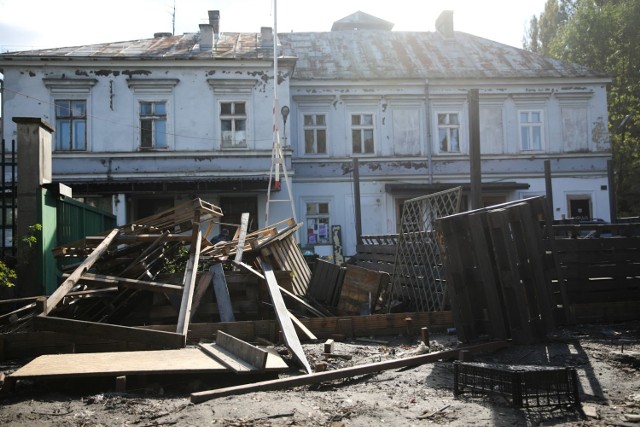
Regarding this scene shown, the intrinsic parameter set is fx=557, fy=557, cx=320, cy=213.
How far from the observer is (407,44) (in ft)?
84.4

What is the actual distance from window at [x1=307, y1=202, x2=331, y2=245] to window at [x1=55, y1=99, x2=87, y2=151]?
27.8ft

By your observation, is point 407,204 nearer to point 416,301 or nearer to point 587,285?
point 416,301

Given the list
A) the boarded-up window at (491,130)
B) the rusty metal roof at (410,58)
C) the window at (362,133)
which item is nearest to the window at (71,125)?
the rusty metal roof at (410,58)

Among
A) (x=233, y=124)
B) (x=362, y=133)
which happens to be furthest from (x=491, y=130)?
(x=233, y=124)

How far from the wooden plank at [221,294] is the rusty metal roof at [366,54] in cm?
1330

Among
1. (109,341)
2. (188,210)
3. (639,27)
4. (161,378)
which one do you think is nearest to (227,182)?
(188,210)

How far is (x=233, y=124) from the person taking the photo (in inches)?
794

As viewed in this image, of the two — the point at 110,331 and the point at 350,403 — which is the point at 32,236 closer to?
the point at 110,331

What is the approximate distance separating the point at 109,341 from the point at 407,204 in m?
5.34

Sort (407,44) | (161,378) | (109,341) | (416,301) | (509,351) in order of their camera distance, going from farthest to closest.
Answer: (407,44) < (416,301) < (109,341) < (509,351) < (161,378)

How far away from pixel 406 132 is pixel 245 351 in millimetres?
18294

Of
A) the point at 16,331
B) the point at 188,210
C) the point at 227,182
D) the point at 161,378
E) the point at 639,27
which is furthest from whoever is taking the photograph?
the point at 639,27

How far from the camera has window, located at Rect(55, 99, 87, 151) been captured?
19656 millimetres

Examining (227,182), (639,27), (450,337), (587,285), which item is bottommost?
(450,337)
